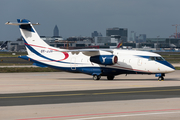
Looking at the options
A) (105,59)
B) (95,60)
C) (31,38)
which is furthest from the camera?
(31,38)

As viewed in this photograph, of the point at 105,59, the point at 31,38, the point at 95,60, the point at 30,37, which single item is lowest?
the point at 95,60

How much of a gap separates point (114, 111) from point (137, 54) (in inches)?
930

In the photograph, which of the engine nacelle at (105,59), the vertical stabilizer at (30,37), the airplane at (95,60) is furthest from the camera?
the vertical stabilizer at (30,37)

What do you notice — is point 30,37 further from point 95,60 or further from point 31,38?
point 95,60

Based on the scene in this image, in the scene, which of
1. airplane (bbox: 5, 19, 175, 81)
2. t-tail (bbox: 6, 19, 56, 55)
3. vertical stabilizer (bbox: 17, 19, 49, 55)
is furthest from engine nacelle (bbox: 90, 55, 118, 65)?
vertical stabilizer (bbox: 17, 19, 49, 55)

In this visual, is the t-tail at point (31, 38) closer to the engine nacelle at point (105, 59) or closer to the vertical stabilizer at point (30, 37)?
the vertical stabilizer at point (30, 37)

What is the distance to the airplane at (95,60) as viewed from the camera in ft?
124

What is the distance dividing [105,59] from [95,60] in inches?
62.9

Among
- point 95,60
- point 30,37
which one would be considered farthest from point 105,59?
point 30,37

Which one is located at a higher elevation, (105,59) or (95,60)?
(105,59)

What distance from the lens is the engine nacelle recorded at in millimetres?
38844

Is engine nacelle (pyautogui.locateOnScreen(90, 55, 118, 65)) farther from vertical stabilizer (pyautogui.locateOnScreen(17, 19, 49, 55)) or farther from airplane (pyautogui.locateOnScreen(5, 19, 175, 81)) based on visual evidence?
vertical stabilizer (pyautogui.locateOnScreen(17, 19, 49, 55))

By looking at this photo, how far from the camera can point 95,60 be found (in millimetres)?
40094

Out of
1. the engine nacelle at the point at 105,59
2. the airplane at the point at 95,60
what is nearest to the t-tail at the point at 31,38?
the airplane at the point at 95,60
